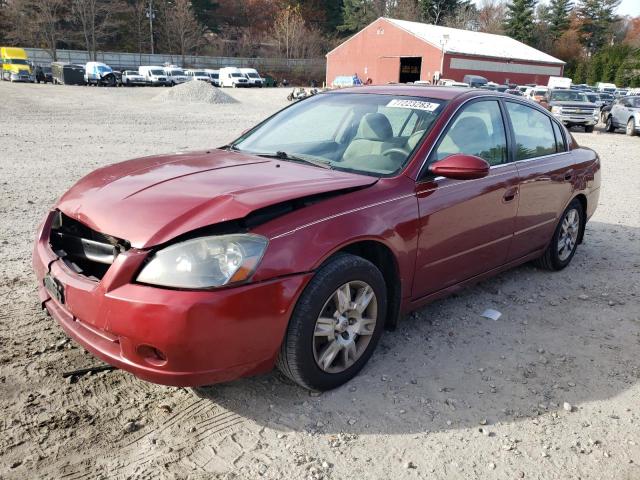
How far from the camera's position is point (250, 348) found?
8.87ft

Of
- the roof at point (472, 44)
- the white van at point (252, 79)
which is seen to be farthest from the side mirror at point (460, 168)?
the white van at point (252, 79)

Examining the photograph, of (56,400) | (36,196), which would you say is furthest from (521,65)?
(56,400)

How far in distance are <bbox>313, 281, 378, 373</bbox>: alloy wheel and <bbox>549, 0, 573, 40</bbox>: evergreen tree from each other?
8717 cm

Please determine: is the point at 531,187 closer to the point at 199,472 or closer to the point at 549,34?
the point at 199,472

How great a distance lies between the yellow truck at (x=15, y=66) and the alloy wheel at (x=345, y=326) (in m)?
54.2

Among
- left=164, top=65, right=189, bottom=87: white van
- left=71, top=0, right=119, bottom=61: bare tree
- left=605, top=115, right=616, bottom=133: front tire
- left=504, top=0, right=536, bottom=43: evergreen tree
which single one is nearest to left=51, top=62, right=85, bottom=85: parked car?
left=164, top=65, right=189, bottom=87: white van

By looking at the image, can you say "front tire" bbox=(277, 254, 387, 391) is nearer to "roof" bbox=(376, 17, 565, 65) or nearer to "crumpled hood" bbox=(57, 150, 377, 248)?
"crumpled hood" bbox=(57, 150, 377, 248)

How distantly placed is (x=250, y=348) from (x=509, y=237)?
2584 millimetres

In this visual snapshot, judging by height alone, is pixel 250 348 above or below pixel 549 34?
below

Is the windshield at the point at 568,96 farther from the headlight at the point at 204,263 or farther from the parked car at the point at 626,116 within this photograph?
the headlight at the point at 204,263

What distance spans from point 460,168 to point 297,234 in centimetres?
124

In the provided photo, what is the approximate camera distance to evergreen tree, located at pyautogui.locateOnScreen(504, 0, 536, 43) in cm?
7475

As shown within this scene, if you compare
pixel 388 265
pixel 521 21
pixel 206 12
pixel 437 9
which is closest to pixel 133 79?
pixel 206 12

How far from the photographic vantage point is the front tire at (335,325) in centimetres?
287
